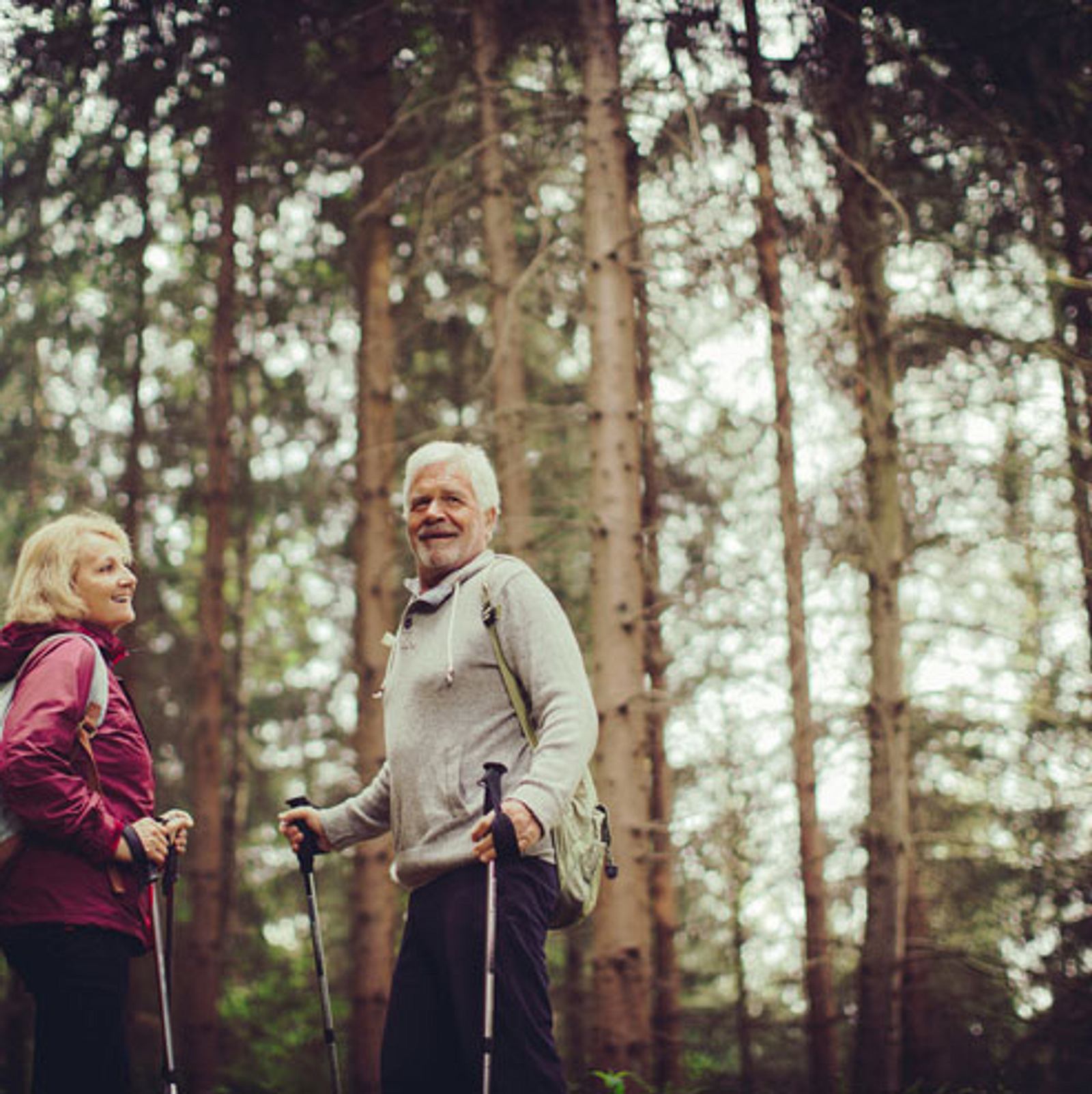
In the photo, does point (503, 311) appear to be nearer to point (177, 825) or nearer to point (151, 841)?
point (177, 825)

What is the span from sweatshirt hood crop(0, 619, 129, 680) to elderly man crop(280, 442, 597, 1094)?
2.98 ft

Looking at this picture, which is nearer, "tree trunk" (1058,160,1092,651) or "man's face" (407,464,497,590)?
"man's face" (407,464,497,590)

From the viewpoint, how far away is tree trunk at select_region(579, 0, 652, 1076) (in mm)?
6043

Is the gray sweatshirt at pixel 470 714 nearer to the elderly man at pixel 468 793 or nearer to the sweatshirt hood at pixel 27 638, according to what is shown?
the elderly man at pixel 468 793

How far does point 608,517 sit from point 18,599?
337 centimetres

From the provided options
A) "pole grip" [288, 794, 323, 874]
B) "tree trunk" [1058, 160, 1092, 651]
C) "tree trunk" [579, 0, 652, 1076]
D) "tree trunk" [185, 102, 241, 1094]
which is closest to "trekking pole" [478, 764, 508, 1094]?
"pole grip" [288, 794, 323, 874]

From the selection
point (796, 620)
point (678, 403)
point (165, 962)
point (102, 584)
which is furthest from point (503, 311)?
point (165, 962)

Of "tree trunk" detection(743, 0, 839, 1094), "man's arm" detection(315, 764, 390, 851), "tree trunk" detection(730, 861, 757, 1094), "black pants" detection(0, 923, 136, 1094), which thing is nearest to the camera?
"black pants" detection(0, 923, 136, 1094)

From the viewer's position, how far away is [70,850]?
131 inches

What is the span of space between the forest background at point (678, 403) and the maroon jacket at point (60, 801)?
9.37 feet

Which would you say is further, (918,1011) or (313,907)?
(918,1011)

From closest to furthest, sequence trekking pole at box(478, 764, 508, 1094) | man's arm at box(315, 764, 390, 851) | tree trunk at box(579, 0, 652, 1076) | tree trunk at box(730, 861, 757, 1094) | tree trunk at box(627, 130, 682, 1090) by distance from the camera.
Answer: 1. trekking pole at box(478, 764, 508, 1094)
2. man's arm at box(315, 764, 390, 851)
3. tree trunk at box(579, 0, 652, 1076)
4. tree trunk at box(627, 130, 682, 1090)
5. tree trunk at box(730, 861, 757, 1094)

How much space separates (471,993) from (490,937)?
236 mm

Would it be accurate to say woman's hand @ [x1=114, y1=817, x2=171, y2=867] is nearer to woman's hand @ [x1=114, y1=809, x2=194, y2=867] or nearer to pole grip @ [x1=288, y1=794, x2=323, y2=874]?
woman's hand @ [x1=114, y1=809, x2=194, y2=867]
